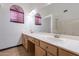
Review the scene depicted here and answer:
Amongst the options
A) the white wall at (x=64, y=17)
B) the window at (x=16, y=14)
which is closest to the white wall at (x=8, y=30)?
the window at (x=16, y=14)

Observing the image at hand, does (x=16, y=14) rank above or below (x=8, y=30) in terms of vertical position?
above

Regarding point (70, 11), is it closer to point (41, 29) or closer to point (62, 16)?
point (62, 16)

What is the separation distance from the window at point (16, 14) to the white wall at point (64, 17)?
12.2 inches

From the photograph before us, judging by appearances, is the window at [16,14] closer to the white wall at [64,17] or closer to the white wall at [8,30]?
the white wall at [8,30]

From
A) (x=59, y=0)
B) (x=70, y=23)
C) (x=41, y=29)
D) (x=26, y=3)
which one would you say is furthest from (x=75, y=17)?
(x=26, y=3)

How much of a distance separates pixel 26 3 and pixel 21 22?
1.13ft

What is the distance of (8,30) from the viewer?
1396 millimetres

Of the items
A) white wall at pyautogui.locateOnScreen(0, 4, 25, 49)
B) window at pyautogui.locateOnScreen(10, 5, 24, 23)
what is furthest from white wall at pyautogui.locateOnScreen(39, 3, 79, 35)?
white wall at pyautogui.locateOnScreen(0, 4, 25, 49)

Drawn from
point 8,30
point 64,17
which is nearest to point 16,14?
point 8,30

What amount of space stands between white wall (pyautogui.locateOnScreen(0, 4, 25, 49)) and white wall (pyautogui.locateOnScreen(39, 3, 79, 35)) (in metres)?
0.47

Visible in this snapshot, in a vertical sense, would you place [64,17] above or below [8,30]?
above

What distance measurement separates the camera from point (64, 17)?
1.33m

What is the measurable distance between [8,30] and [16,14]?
0.28m

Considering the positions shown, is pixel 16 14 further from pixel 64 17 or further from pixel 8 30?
pixel 64 17
